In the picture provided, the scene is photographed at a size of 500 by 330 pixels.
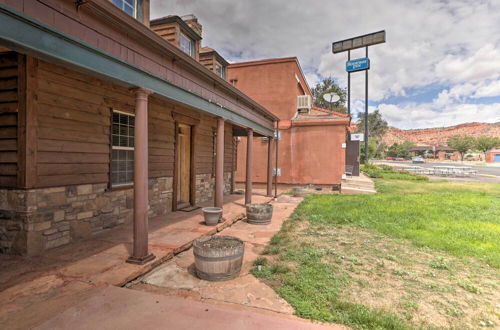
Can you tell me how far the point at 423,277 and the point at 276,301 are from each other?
2.42m

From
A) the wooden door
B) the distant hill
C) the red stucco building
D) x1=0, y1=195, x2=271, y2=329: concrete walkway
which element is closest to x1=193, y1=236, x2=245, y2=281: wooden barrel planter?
x1=0, y1=195, x2=271, y2=329: concrete walkway

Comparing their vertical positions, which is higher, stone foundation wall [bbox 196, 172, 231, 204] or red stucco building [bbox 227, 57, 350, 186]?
red stucco building [bbox 227, 57, 350, 186]

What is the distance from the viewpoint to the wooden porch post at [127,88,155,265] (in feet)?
13.0

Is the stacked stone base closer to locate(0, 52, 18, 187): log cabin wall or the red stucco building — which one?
locate(0, 52, 18, 187): log cabin wall

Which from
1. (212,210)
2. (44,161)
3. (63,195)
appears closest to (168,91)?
(44,161)

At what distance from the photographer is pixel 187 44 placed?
26.5ft

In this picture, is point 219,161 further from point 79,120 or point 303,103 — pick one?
point 303,103

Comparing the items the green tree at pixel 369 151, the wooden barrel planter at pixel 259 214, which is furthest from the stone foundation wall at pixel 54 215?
the green tree at pixel 369 151

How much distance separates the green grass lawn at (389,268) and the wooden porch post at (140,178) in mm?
1871

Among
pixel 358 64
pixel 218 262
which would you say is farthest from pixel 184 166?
pixel 358 64

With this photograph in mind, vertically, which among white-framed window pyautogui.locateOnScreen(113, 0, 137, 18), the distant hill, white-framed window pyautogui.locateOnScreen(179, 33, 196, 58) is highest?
the distant hill

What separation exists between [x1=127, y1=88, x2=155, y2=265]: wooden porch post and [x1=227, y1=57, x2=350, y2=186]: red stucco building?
11373mm

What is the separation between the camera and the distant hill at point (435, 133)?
13375cm

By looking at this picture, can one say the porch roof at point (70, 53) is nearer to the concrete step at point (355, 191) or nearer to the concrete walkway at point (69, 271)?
the concrete walkway at point (69, 271)
